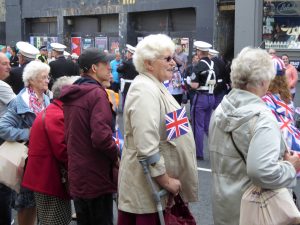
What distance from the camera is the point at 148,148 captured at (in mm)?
→ 2996

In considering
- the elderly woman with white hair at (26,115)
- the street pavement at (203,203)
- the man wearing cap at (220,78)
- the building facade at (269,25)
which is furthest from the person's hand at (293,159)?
the building facade at (269,25)

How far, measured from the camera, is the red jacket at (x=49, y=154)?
12.8ft

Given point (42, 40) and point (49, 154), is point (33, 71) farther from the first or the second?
point (42, 40)

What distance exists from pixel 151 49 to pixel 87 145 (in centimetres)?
84

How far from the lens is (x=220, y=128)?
9.66 feet

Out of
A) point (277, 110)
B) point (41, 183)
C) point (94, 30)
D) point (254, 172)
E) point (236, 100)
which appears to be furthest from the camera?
point (94, 30)

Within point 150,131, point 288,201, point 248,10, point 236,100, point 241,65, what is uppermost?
point 248,10

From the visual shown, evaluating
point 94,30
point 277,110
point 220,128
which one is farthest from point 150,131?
point 94,30

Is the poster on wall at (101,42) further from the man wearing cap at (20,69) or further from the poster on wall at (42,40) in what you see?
the man wearing cap at (20,69)

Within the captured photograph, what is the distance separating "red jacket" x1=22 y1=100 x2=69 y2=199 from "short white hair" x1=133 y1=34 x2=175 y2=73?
38.5 inches

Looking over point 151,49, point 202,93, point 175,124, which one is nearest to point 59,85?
point 151,49

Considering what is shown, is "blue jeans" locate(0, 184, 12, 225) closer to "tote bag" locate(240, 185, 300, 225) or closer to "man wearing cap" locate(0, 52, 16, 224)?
"man wearing cap" locate(0, 52, 16, 224)

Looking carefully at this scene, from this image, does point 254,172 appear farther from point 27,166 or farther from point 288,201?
point 27,166

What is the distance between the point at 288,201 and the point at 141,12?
19.5m
